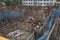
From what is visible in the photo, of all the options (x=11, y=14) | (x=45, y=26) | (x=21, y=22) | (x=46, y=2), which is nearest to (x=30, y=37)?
(x=45, y=26)

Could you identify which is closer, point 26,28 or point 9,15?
point 26,28

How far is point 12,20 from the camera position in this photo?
17656 millimetres

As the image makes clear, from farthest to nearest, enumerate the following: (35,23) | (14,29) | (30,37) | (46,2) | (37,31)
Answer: (46,2)
(35,23)
(14,29)
(37,31)
(30,37)

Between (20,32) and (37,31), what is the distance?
120 centimetres

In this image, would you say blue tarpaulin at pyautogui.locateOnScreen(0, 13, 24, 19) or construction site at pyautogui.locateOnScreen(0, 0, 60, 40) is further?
blue tarpaulin at pyautogui.locateOnScreen(0, 13, 24, 19)

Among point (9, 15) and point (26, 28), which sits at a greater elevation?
point (26, 28)

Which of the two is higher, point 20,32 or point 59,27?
point 20,32

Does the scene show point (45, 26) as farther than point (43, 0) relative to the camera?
No

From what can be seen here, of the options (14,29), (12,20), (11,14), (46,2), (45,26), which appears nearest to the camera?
(14,29)

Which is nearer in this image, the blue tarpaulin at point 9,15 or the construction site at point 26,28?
the construction site at point 26,28

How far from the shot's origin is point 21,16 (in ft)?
61.3

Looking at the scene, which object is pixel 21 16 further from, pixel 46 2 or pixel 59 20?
pixel 46 2

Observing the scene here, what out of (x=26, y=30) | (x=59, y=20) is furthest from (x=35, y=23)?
(x=59, y=20)

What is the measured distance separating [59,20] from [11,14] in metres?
5.56
